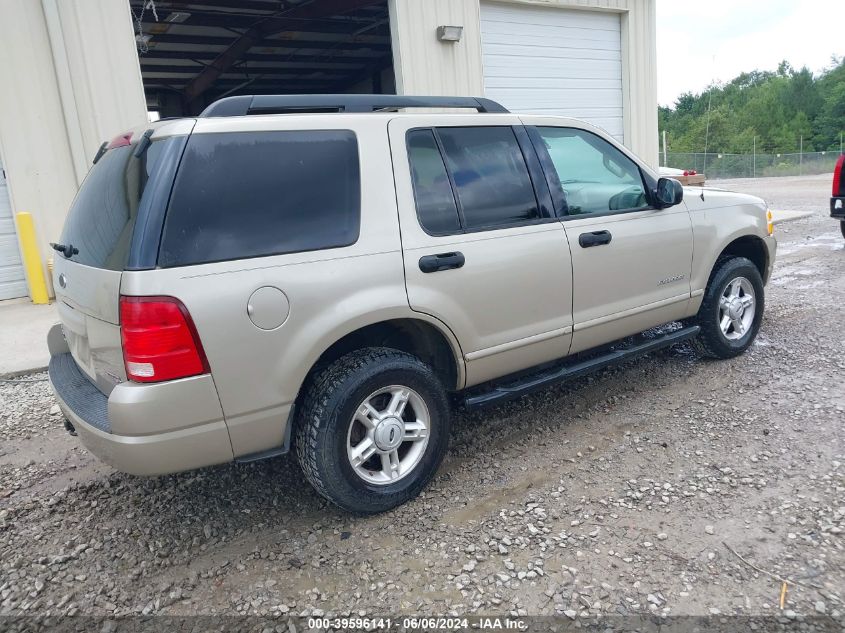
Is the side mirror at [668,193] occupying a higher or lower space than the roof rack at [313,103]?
A: lower

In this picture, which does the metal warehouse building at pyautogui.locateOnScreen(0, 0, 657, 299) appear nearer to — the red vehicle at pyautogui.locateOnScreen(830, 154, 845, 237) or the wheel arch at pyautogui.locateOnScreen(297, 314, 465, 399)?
the red vehicle at pyautogui.locateOnScreen(830, 154, 845, 237)

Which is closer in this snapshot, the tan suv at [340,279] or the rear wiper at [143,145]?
the tan suv at [340,279]

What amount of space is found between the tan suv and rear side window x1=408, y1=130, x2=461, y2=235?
0.04 ft

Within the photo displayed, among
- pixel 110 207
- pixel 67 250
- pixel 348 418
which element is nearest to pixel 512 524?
pixel 348 418

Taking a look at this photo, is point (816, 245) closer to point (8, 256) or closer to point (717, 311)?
point (717, 311)

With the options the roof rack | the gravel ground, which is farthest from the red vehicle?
the roof rack

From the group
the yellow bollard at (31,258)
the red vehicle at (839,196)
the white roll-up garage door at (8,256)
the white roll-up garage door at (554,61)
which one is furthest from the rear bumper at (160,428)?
the red vehicle at (839,196)

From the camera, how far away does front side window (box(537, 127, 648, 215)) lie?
3.93 m

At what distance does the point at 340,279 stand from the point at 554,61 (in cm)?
965

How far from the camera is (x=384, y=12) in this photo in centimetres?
1203

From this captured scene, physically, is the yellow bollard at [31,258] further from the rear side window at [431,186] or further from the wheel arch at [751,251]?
the wheel arch at [751,251]

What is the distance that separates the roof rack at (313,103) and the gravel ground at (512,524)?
6.56 feet

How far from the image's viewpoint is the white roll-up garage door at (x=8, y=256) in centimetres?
792

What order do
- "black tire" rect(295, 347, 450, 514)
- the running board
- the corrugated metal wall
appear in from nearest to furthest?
"black tire" rect(295, 347, 450, 514) → the running board → the corrugated metal wall
